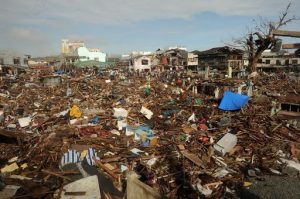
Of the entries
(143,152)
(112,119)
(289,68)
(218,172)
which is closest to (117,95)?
(112,119)

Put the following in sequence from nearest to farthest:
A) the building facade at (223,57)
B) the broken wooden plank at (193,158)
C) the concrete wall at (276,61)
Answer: the broken wooden plank at (193,158), the building facade at (223,57), the concrete wall at (276,61)

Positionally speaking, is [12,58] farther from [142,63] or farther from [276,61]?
[276,61]

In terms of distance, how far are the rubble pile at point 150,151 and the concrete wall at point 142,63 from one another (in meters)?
35.0

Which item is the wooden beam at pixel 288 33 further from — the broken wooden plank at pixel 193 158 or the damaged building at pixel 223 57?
the damaged building at pixel 223 57

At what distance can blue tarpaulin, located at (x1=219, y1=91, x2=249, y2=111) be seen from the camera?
14190mm

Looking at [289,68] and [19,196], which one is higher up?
[289,68]

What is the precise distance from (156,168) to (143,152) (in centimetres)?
122

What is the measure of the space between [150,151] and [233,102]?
662 centimetres

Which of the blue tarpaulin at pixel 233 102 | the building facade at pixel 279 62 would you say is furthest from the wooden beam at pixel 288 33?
the building facade at pixel 279 62

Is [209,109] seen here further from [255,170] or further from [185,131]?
[255,170]

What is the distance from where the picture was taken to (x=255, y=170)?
8281 mm

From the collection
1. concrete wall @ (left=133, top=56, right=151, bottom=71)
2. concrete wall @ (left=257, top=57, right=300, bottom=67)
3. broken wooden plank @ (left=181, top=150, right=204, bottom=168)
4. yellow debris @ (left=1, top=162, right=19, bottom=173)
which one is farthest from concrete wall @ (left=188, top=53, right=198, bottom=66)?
yellow debris @ (left=1, top=162, right=19, bottom=173)

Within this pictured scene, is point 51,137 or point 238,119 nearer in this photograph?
point 51,137

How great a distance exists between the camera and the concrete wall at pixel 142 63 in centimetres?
5072
